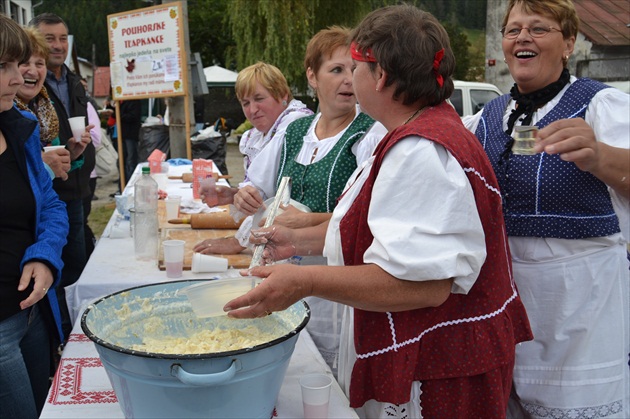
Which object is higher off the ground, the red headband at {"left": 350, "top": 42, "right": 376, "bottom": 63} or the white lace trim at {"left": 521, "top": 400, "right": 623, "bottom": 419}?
the red headband at {"left": 350, "top": 42, "right": 376, "bottom": 63}

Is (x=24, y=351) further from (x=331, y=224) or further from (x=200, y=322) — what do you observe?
(x=331, y=224)

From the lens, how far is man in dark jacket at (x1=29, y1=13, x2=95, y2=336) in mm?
3721

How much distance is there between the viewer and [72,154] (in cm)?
339

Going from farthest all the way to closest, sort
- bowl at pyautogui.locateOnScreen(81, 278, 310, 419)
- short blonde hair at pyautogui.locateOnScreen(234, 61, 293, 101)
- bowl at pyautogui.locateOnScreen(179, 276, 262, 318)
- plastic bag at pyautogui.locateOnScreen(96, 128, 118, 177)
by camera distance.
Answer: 1. plastic bag at pyautogui.locateOnScreen(96, 128, 118, 177)
2. short blonde hair at pyautogui.locateOnScreen(234, 61, 293, 101)
3. bowl at pyautogui.locateOnScreen(179, 276, 262, 318)
4. bowl at pyautogui.locateOnScreen(81, 278, 310, 419)

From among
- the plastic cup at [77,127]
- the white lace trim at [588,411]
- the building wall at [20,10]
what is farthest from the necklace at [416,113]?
the building wall at [20,10]

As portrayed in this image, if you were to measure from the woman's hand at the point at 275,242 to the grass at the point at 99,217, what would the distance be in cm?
588

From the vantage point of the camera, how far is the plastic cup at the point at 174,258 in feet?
8.09

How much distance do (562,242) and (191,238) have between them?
1739 millimetres

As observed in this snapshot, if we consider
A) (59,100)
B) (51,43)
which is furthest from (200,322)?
(51,43)

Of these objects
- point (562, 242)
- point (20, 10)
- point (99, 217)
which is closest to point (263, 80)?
point (562, 242)

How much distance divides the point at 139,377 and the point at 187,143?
594 cm

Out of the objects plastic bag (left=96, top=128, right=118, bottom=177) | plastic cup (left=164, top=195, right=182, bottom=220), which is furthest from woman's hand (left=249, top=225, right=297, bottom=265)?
plastic bag (left=96, top=128, right=118, bottom=177)

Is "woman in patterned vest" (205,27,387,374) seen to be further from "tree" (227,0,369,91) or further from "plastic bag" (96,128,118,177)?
"tree" (227,0,369,91)

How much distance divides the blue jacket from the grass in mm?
5252
